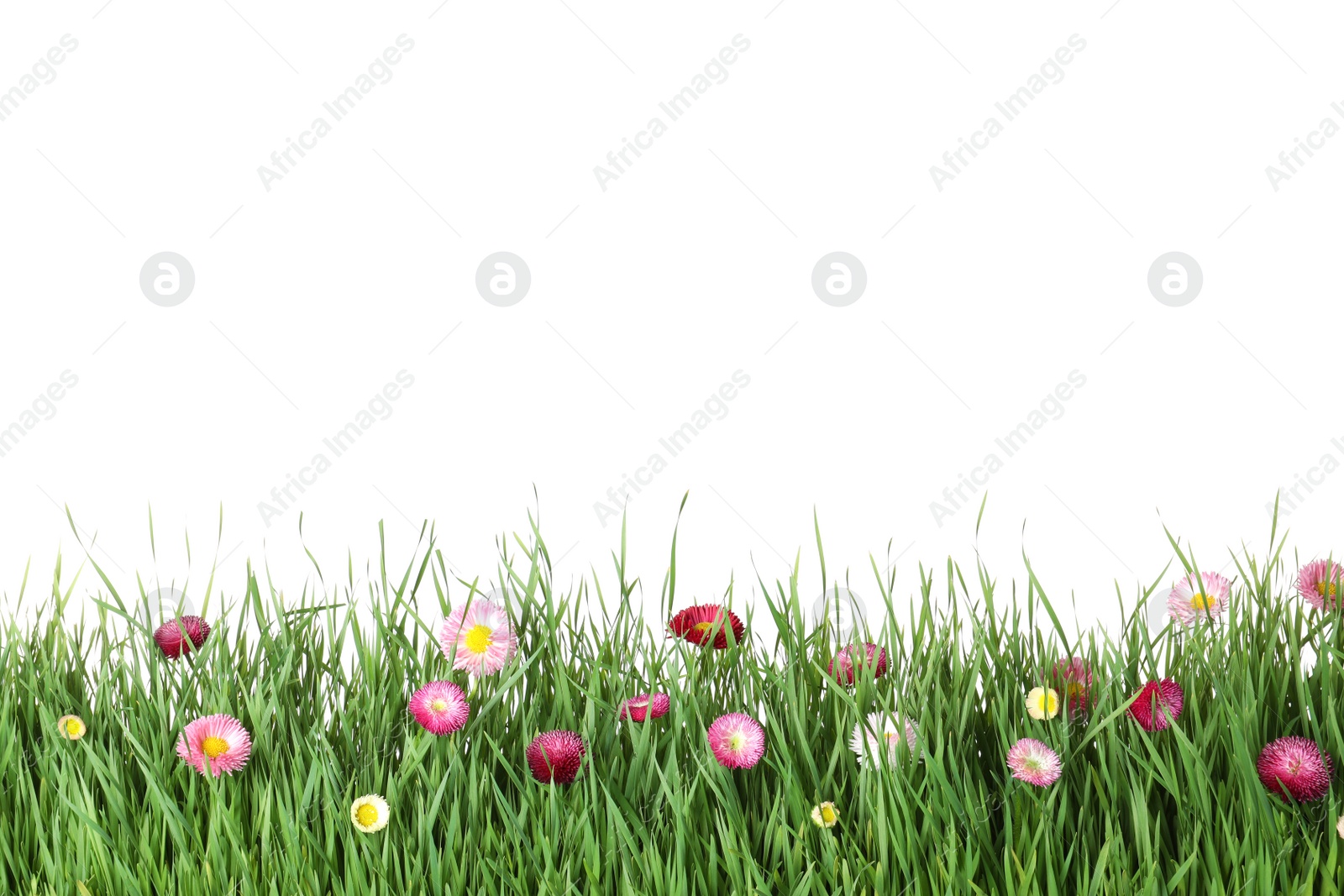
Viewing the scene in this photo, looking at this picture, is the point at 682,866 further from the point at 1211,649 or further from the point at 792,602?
the point at 1211,649

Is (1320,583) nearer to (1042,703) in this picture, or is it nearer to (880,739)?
(1042,703)

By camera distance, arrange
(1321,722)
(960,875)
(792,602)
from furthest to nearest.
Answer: (792,602)
(1321,722)
(960,875)

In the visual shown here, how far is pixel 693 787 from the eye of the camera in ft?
7.25

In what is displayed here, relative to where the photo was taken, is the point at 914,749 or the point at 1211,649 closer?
the point at 914,749

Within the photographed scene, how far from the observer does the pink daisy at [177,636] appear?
106 inches

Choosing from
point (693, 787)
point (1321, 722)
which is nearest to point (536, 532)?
Answer: point (693, 787)

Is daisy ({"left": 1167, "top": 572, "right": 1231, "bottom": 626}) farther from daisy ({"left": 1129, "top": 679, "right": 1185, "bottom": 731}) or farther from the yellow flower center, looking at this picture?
the yellow flower center

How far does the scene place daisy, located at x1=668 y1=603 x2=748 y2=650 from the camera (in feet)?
8.48

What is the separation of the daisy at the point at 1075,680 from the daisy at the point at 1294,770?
1.19ft

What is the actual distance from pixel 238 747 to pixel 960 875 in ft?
4.60

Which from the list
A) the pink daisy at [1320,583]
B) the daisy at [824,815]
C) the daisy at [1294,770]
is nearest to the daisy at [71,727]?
the daisy at [824,815]

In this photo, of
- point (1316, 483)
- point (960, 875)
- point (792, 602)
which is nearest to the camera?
point (960, 875)

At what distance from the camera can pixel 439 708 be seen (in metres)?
2.38

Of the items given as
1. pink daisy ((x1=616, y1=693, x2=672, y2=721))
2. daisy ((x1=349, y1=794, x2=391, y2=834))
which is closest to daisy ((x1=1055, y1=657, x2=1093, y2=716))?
pink daisy ((x1=616, y1=693, x2=672, y2=721))
